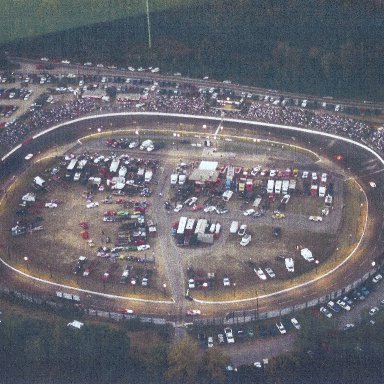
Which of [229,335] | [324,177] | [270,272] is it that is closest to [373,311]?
[270,272]

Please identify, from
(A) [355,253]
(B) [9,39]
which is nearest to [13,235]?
(A) [355,253]

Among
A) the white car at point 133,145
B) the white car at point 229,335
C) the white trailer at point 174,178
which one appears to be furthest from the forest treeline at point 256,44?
the white car at point 229,335

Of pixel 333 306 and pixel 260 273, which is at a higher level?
pixel 260 273

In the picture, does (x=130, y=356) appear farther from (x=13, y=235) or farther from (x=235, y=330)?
(x=13, y=235)

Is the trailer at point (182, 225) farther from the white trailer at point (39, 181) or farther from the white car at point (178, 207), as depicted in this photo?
the white trailer at point (39, 181)

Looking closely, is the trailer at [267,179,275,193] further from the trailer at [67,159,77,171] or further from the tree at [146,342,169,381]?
the tree at [146,342,169,381]

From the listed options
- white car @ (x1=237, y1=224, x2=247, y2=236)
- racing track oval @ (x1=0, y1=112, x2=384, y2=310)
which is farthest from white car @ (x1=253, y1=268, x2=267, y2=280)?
racing track oval @ (x1=0, y1=112, x2=384, y2=310)

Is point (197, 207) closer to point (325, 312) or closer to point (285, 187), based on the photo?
point (285, 187)
